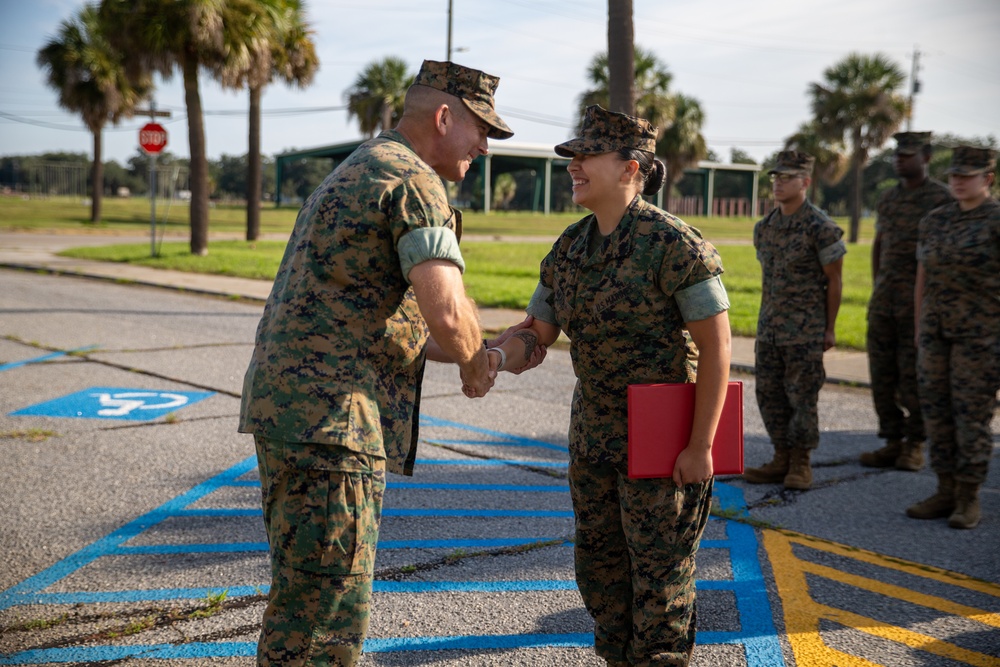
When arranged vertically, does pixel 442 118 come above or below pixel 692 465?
above

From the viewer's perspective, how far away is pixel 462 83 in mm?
2539

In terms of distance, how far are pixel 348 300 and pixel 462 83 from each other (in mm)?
729

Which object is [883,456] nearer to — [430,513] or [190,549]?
[430,513]

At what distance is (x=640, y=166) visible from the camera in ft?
9.34

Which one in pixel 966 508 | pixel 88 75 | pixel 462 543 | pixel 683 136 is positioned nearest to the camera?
pixel 462 543

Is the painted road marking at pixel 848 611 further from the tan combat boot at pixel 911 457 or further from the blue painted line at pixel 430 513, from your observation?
the tan combat boot at pixel 911 457

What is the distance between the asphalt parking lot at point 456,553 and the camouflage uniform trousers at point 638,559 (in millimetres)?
437

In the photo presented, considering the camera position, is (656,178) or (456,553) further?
(456,553)

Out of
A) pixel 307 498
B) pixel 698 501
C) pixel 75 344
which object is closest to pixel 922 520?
pixel 698 501

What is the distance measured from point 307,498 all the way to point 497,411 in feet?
17.2

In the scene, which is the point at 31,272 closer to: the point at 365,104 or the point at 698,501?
the point at 698,501

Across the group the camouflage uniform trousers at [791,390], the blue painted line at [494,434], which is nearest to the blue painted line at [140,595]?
the blue painted line at [494,434]

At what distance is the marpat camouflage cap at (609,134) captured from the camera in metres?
2.77

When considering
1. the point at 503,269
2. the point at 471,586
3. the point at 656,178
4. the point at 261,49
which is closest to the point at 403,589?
the point at 471,586
